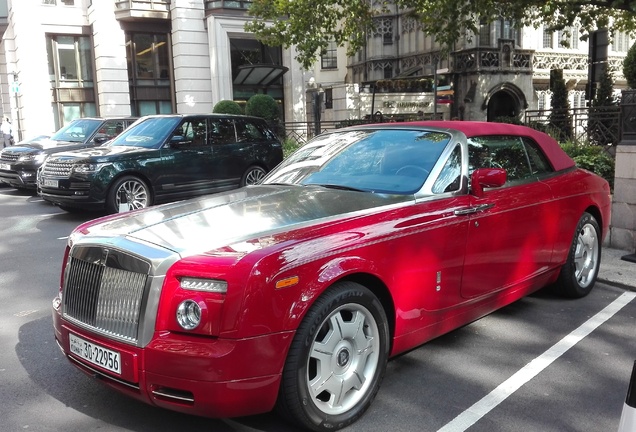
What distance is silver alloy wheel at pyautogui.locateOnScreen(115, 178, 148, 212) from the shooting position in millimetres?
9891

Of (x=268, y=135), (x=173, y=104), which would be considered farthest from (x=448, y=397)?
(x=173, y=104)

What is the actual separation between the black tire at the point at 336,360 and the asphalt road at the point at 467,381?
0.18m

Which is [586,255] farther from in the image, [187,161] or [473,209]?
[187,161]

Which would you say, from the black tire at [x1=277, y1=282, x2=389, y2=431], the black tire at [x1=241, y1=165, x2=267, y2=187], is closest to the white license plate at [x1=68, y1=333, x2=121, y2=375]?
the black tire at [x1=277, y1=282, x2=389, y2=431]

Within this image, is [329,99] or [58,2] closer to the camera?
[329,99]

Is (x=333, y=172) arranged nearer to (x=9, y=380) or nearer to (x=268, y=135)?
(x=9, y=380)

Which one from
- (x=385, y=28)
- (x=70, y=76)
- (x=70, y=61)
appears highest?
(x=385, y=28)

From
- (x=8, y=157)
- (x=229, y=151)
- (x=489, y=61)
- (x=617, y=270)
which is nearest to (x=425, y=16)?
(x=229, y=151)

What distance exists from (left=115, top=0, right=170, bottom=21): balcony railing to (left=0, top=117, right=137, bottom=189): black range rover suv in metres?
14.9

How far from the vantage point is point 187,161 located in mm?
10602

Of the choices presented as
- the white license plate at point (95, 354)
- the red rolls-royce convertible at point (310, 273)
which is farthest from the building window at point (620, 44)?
the white license plate at point (95, 354)

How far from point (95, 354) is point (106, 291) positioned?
336 millimetres

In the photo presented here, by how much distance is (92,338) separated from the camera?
10.5ft

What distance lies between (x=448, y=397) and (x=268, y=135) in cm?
916
